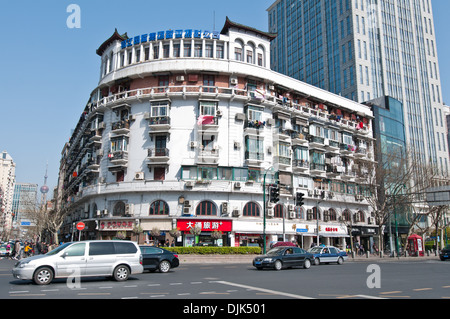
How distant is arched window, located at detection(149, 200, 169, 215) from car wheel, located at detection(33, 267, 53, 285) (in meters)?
23.8

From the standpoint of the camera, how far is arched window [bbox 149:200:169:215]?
36.7 metres

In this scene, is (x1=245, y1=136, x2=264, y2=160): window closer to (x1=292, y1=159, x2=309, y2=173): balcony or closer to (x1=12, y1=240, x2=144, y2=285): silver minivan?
(x1=292, y1=159, x2=309, y2=173): balcony

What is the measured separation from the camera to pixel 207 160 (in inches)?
1481

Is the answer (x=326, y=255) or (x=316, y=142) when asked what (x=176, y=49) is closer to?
(x=316, y=142)

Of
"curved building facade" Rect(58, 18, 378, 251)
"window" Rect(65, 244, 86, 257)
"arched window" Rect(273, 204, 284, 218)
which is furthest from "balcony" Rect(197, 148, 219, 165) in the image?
"window" Rect(65, 244, 86, 257)

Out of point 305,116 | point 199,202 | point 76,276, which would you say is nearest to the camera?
point 76,276

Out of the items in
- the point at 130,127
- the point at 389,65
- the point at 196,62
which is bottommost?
the point at 130,127

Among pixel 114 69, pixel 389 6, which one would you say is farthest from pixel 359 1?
pixel 114 69

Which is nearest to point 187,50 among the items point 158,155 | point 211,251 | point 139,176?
point 158,155

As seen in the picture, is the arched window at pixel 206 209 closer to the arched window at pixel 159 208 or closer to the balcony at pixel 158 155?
the arched window at pixel 159 208

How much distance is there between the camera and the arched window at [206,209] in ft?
121

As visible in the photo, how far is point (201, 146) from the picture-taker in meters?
37.8
